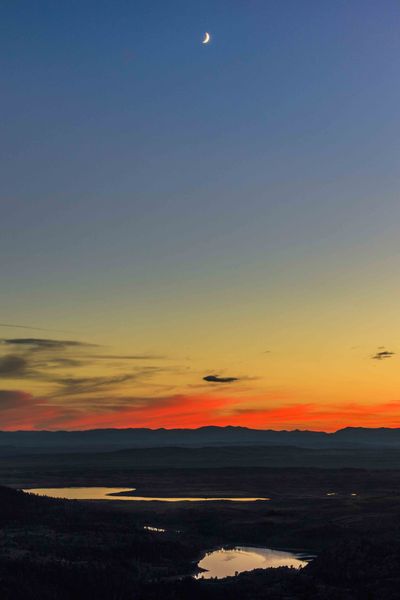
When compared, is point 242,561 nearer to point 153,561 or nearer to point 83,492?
point 153,561

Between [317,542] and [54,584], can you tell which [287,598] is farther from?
[317,542]

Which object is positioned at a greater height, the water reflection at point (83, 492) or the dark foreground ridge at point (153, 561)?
the water reflection at point (83, 492)

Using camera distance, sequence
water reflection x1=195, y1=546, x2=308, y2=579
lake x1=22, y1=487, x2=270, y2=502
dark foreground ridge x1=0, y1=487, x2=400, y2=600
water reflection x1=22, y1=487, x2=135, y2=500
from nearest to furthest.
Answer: dark foreground ridge x1=0, y1=487, x2=400, y2=600, water reflection x1=195, y1=546, x2=308, y2=579, lake x1=22, y1=487, x2=270, y2=502, water reflection x1=22, y1=487, x2=135, y2=500

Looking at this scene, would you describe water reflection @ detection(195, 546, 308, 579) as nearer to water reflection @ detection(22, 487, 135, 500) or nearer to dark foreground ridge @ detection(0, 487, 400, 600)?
dark foreground ridge @ detection(0, 487, 400, 600)

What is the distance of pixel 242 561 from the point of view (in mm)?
56500

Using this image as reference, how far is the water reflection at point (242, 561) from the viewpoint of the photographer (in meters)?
52.0

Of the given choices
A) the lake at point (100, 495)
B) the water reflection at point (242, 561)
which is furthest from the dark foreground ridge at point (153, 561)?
the lake at point (100, 495)

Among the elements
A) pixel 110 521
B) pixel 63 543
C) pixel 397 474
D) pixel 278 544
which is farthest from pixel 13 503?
pixel 397 474

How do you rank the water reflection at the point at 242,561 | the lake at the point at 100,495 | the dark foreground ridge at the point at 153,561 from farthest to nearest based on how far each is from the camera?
the lake at the point at 100,495
the water reflection at the point at 242,561
the dark foreground ridge at the point at 153,561

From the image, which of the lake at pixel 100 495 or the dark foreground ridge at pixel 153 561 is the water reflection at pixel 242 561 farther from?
the lake at pixel 100 495

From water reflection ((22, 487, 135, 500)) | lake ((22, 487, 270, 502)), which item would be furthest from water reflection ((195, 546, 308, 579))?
water reflection ((22, 487, 135, 500))

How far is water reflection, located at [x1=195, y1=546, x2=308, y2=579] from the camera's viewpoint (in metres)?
52.0

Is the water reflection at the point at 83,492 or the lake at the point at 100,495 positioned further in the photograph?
the water reflection at the point at 83,492

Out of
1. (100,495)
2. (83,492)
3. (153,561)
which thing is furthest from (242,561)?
(83,492)
